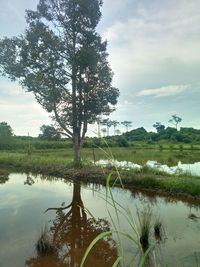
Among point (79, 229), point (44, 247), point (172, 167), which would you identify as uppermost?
point (172, 167)

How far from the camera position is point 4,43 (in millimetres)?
10938

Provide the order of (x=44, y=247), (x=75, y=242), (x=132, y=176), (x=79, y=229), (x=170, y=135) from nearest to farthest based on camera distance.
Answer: (x=44, y=247) → (x=75, y=242) → (x=79, y=229) → (x=132, y=176) → (x=170, y=135)

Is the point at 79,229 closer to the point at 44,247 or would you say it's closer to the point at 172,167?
the point at 44,247

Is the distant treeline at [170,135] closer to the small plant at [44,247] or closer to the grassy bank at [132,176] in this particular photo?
the grassy bank at [132,176]

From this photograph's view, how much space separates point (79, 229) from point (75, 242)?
2.10 ft

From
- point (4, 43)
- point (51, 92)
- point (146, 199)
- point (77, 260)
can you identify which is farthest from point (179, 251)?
point (4, 43)

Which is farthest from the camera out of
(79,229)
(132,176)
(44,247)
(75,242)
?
(132,176)

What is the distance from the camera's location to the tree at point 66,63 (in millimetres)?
10648

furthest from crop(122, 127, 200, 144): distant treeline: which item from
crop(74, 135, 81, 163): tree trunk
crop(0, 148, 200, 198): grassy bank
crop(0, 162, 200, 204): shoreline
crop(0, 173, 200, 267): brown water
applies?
crop(0, 173, 200, 267): brown water

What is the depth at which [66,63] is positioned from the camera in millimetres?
11273

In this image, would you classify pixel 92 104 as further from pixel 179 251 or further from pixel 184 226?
pixel 179 251

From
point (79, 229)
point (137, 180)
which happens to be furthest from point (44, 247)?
point (137, 180)

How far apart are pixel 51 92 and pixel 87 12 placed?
5077 millimetres

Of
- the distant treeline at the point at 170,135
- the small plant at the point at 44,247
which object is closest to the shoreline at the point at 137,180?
the small plant at the point at 44,247
